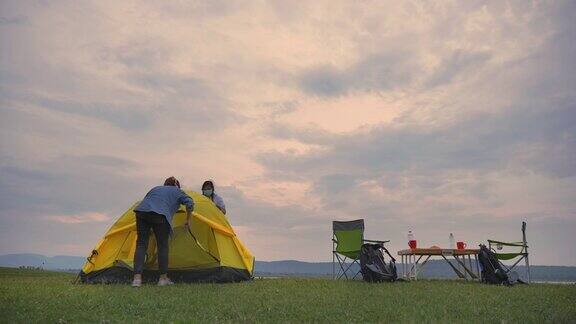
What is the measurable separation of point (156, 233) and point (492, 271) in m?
7.97

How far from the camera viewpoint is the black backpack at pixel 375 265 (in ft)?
36.6

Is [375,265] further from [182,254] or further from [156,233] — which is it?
[156,233]

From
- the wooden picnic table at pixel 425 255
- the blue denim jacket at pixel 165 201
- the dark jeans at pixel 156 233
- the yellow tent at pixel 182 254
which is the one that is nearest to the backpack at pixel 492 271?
the wooden picnic table at pixel 425 255

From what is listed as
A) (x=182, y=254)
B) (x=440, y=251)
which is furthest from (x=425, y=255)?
(x=182, y=254)

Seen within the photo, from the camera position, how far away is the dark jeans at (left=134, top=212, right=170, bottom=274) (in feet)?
29.6

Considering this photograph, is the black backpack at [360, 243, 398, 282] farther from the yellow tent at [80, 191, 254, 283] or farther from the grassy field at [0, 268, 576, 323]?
the grassy field at [0, 268, 576, 323]

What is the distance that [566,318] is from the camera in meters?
5.04

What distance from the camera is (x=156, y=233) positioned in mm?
9211

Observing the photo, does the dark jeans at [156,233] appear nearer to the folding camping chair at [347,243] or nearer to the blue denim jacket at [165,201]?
the blue denim jacket at [165,201]

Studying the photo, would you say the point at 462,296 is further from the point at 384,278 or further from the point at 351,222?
the point at 351,222

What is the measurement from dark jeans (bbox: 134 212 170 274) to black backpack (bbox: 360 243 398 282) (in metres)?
4.84

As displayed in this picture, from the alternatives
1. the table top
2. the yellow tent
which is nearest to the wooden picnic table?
the table top

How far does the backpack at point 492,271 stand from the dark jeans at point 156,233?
7.66 meters

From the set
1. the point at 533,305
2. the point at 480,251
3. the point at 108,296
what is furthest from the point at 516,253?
the point at 108,296
